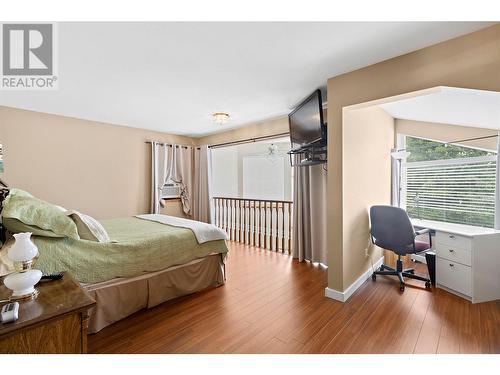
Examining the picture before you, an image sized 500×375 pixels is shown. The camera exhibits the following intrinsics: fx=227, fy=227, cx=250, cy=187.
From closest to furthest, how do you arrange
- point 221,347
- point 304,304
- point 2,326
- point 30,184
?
point 2,326 → point 221,347 → point 304,304 → point 30,184

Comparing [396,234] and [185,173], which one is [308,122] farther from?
[185,173]

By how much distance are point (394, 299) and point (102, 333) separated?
2717 millimetres

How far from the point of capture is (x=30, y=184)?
322 cm

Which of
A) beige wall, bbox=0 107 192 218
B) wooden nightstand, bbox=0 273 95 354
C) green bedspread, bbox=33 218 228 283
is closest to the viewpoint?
wooden nightstand, bbox=0 273 95 354

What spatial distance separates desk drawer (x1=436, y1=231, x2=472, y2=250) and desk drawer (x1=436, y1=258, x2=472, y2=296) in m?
0.19

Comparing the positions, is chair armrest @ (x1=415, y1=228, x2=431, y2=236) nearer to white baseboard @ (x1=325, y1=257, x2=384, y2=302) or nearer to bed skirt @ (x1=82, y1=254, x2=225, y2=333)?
white baseboard @ (x1=325, y1=257, x2=384, y2=302)

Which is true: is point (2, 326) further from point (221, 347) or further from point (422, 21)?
point (422, 21)

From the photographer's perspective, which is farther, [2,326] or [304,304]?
[304,304]

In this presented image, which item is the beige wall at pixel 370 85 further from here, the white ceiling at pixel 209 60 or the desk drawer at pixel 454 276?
the desk drawer at pixel 454 276

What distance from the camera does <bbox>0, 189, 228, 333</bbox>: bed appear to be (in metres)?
1.74

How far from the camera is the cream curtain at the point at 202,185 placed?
16.3 ft
